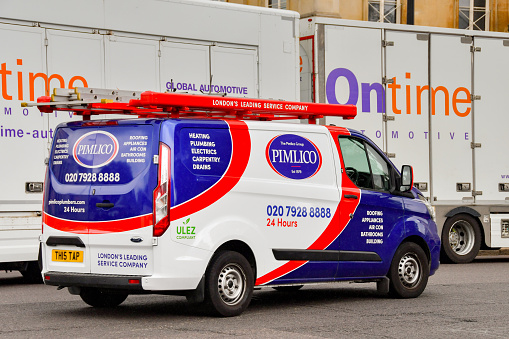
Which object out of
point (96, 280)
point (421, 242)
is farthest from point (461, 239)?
point (96, 280)

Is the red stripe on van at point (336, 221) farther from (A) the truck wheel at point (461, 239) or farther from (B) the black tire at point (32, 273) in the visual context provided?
(A) the truck wheel at point (461, 239)

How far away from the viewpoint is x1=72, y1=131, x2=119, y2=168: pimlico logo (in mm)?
9305

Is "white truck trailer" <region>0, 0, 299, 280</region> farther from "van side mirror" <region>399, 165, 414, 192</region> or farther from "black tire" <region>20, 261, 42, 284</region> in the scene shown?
"van side mirror" <region>399, 165, 414, 192</region>

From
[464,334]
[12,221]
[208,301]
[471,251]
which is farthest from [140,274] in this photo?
[471,251]

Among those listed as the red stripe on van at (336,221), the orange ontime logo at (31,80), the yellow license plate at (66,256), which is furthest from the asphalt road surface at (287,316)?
the orange ontime logo at (31,80)

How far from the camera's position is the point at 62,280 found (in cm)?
938

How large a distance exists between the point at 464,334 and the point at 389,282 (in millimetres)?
2555

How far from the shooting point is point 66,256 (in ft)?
30.9

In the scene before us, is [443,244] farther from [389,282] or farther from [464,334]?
[464,334]

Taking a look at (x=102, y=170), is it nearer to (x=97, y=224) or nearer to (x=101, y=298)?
(x=97, y=224)

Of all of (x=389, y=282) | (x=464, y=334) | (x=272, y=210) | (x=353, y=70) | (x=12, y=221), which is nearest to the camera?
(x=464, y=334)

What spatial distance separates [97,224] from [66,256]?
49 centimetres

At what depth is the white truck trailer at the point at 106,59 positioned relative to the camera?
12836 millimetres

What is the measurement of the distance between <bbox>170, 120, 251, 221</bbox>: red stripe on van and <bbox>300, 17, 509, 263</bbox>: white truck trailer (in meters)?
6.81
